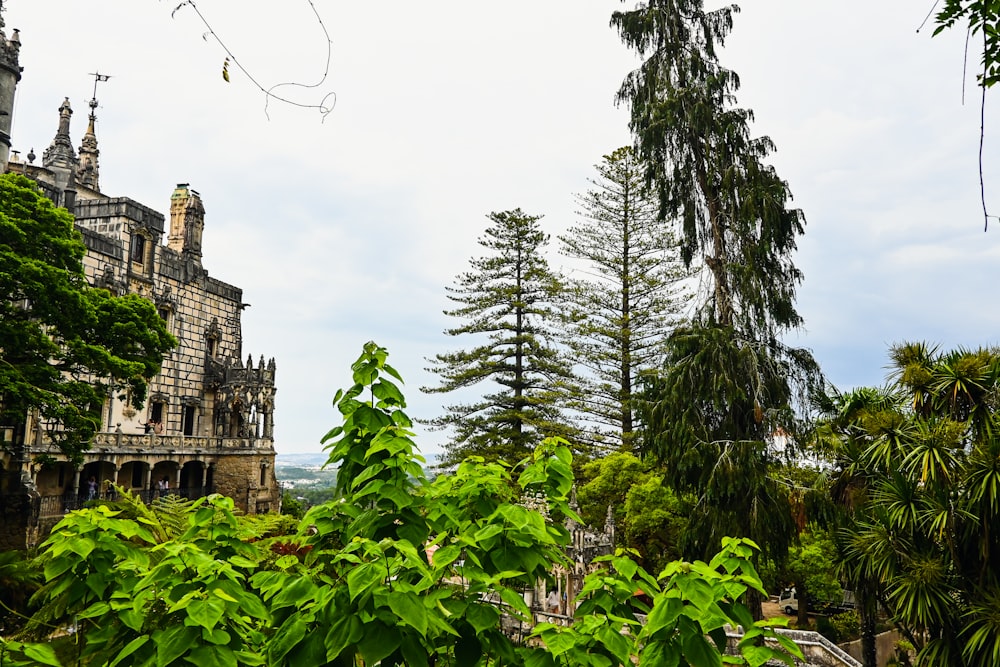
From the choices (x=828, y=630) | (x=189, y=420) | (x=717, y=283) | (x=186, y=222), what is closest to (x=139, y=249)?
(x=186, y=222)

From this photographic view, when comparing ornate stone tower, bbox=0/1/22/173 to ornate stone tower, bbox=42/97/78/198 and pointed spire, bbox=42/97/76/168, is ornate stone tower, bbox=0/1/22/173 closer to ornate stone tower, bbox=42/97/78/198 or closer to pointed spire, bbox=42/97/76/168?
ornate stone tower, bbox=42/97/78/198

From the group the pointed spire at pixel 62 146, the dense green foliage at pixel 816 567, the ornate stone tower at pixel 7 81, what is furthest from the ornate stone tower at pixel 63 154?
the dense green foliage at pixel 816 567

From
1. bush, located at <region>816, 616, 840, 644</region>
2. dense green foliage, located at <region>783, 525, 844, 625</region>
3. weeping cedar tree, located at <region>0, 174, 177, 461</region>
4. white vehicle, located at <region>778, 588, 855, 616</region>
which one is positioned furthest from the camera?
white vehicle, located at <region>778, 588, 855, 616</region>

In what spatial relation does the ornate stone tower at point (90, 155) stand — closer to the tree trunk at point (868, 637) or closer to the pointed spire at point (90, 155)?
the pointed spire at point (90, 155)

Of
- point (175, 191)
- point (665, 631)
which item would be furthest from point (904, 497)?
point (175, 191)

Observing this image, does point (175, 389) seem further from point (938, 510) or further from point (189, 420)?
point (938, 510)

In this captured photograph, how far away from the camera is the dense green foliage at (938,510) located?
26.9 feet

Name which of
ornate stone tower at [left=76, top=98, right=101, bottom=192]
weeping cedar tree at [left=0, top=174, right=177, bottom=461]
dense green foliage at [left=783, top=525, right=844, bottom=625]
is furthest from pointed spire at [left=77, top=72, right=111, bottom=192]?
dense green foliage at [left=783, top=525, right=844, bottom=625]

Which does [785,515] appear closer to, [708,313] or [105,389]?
[708,313]

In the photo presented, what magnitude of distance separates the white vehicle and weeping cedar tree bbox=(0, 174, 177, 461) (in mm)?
18731

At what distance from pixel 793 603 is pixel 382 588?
22.5 m

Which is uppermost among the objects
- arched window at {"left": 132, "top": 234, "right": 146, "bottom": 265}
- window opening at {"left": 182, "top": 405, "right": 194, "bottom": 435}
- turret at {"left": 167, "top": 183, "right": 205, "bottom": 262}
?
turret at {"left": 167, "top": 183, "right": 205, "bottom": 262}

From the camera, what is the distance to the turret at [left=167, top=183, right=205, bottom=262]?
27.2 m

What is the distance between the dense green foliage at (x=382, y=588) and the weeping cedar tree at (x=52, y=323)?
12.3m
